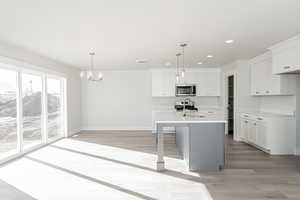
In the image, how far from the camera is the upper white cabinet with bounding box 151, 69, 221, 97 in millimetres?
7105

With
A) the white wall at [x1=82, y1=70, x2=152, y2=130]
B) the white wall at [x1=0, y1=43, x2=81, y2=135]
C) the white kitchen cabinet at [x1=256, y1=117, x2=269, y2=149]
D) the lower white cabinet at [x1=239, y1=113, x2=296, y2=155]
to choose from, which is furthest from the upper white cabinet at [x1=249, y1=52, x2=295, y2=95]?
the white wall at [x1=0, y1=43, x2=81, y2=135]

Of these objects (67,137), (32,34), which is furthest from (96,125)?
(32,34)

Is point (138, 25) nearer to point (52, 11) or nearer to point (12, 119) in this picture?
point (52, 11)

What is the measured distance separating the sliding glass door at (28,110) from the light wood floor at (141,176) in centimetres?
47

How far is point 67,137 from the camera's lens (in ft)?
20.6

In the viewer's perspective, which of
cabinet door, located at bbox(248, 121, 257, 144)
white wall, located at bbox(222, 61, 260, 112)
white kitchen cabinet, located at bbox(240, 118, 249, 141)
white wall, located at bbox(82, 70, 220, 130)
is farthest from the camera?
white wall, located at bbox(82, 70, 220, 130)

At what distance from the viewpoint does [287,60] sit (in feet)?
12.4

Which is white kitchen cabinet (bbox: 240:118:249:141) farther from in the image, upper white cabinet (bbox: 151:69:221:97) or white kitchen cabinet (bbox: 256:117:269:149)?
upper white cabinet (bbox: 151:69:221:97)

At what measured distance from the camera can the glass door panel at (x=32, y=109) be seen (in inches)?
179

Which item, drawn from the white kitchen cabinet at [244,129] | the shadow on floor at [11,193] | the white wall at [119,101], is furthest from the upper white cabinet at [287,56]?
the shadow on floor at [11,193]

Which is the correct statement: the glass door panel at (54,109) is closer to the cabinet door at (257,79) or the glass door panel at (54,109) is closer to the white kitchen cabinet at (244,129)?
the white kitchen cabinet at (244,129)

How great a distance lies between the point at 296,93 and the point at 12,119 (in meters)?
6.31

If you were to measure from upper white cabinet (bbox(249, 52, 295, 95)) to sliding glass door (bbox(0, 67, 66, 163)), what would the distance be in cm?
585

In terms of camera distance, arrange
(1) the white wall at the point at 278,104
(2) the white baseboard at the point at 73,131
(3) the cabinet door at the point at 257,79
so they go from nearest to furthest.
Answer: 1. (1) the white wall at the point at 278,104
2. (3) the cabinet door at the point at 257,79
3. (2) the white baseboard at the point at 73,131
